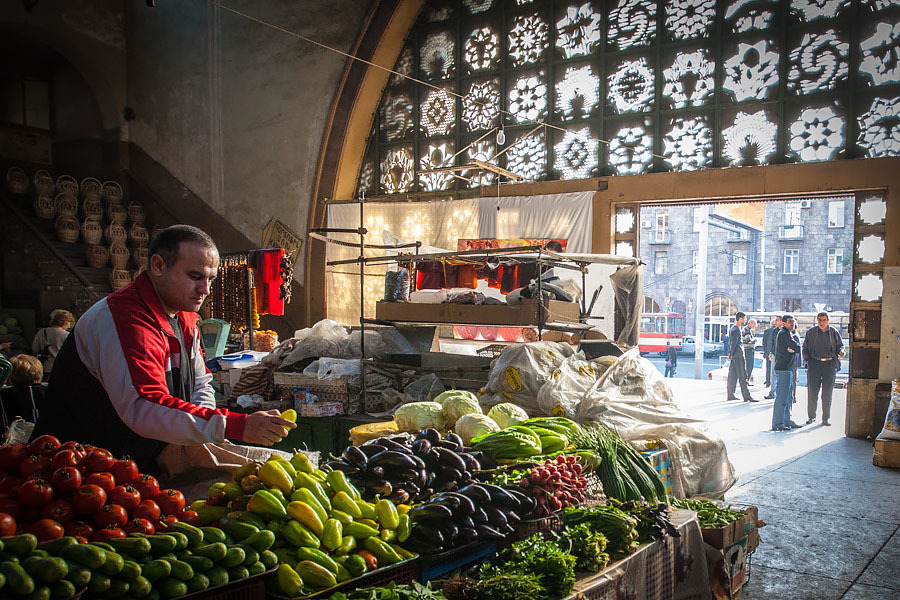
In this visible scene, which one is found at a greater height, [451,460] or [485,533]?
[451,460]

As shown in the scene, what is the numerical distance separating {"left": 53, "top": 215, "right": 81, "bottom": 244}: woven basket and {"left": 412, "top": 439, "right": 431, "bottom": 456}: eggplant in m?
11.8

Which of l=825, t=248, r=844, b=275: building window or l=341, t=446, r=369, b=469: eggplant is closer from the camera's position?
l=341, t=446, r=369, b=469: eggplant

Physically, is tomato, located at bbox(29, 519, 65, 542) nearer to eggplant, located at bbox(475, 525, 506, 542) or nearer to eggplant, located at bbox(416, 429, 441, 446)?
eggplant, located at bbox(475, 525, 506, 542)

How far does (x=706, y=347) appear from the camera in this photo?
92.7ft

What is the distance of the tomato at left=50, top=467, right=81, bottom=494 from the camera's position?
205cm

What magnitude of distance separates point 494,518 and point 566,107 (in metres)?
8.86

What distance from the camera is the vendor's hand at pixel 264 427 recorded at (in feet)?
8.28

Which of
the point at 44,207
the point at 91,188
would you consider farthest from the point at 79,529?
the point at 91,188

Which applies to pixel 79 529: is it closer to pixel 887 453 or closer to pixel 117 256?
pixel 887 453

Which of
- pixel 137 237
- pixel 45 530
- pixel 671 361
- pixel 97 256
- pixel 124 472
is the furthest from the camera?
pixel 671 361

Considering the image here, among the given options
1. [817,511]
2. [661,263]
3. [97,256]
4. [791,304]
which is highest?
[661,263]

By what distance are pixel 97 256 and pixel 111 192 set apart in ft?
5.55

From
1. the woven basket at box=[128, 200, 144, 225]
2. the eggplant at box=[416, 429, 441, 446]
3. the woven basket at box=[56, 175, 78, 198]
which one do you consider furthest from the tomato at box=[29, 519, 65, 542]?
the woven basket at box=[128, 200, 144, 225]

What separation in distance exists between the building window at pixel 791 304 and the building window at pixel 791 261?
137cm
